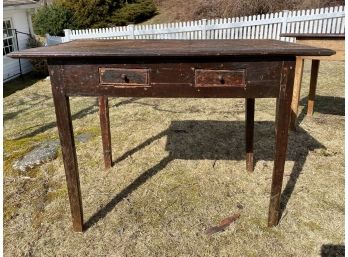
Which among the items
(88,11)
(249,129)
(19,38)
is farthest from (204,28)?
(249,129)

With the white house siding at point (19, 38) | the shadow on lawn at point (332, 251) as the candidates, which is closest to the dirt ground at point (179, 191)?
the shadow on lawn at point (332, 251)

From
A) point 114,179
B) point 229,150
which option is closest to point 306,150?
point 229,150

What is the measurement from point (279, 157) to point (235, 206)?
0.72 metres

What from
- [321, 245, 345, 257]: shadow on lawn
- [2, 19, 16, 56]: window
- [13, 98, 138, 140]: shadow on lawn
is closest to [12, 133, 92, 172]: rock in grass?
[13, 98, 138, 140]: shadow on lawn

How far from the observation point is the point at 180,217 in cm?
265

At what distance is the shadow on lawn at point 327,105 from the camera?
16.0 ft

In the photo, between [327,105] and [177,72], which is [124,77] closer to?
[177,72]

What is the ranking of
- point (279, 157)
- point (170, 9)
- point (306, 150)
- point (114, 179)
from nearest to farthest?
point (279, 157) < point (114, 179) < point (306, 150) < point (170, 9)

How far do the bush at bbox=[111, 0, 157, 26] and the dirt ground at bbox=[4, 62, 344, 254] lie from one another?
12.0 meters

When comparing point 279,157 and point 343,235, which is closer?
point 279,157

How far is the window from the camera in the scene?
8664 millimetres

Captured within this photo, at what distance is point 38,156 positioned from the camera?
366 centimetres

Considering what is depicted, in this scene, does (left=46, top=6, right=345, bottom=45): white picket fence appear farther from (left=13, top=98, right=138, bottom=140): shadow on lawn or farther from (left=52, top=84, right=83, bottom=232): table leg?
(left=52, top=84, right=83, bottom=232): table leg

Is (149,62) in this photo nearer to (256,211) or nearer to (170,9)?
(256,211)
